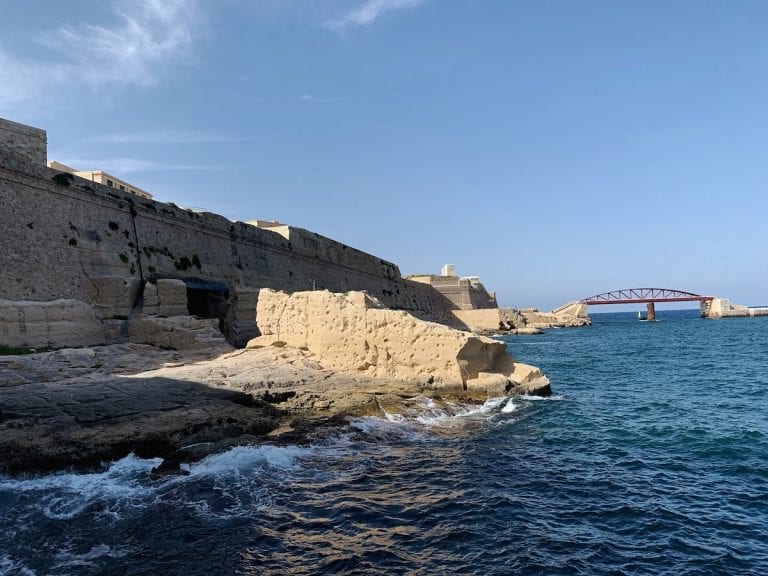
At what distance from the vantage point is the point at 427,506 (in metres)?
6.48

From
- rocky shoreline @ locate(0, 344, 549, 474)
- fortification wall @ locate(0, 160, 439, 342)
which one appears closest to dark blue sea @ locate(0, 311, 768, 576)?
rocky shoreline @ locate(0, 344, 549, 474)

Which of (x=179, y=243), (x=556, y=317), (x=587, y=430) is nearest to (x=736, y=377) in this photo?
(x=587, y=430)

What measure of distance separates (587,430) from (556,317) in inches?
2410

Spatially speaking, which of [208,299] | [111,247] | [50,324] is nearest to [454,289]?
[208,299]

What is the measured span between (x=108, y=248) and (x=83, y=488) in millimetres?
12322

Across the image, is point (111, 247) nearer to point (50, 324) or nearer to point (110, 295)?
point (110, 295)

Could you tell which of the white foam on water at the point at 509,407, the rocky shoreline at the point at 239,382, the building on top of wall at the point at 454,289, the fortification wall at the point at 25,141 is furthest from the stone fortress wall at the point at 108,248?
the building on top of wall at the point at 454,289

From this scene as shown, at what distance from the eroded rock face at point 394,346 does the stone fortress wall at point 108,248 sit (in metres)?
5.50

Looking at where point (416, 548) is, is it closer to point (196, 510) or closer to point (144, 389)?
point (196, 510)

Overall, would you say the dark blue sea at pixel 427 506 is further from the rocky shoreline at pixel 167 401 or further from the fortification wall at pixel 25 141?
the fortification wall at pixel 25 141

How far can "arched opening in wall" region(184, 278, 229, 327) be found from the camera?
20117mm

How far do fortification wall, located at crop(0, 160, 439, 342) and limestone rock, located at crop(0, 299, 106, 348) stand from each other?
735 millimetres

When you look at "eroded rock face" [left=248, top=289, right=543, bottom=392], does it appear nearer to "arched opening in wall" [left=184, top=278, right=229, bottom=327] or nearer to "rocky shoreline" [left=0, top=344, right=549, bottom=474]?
"rocky shoreline" [left=0, top=344, right=549, bottom=474]

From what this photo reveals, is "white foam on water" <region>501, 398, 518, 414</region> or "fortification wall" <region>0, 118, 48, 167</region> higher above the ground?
"fortification wall" <region>0, 118, 48, 167</region>
